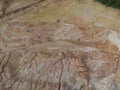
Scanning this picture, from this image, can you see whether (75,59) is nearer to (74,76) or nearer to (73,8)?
(74,76)

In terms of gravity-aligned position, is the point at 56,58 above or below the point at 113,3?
below

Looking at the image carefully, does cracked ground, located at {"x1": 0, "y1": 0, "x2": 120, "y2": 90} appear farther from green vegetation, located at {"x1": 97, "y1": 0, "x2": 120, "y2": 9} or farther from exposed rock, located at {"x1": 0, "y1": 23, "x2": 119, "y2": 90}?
green vegetation, located at {"x1": 97, "y1": 0, "x2": 120, "y2": 9}

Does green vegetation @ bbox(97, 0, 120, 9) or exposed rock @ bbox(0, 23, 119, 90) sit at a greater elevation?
green vegetation @ bbox(97, 0, 120, 9)

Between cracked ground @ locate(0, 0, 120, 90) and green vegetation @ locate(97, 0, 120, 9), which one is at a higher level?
green vegetation @ locate(97, 0, 120, 9)

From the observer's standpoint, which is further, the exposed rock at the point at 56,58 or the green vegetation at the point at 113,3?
the green vegetation at the point at 113,3

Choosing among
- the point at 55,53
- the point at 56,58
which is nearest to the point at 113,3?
the point at 55,53

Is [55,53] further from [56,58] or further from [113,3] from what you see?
[113,3]

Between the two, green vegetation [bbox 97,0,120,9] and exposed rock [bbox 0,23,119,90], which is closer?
exposed rock [bbox 0,23,119,90]

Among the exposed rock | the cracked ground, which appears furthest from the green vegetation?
the exposed rock

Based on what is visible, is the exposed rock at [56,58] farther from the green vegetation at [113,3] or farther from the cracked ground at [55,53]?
the green vegetation at [113,3]

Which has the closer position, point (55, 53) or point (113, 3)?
point (55, 53)

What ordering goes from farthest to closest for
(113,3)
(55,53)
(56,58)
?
(113,3)
(55,53)
(56,58)

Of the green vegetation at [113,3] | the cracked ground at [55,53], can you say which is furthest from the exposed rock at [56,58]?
the green vegetation at [113,3]
